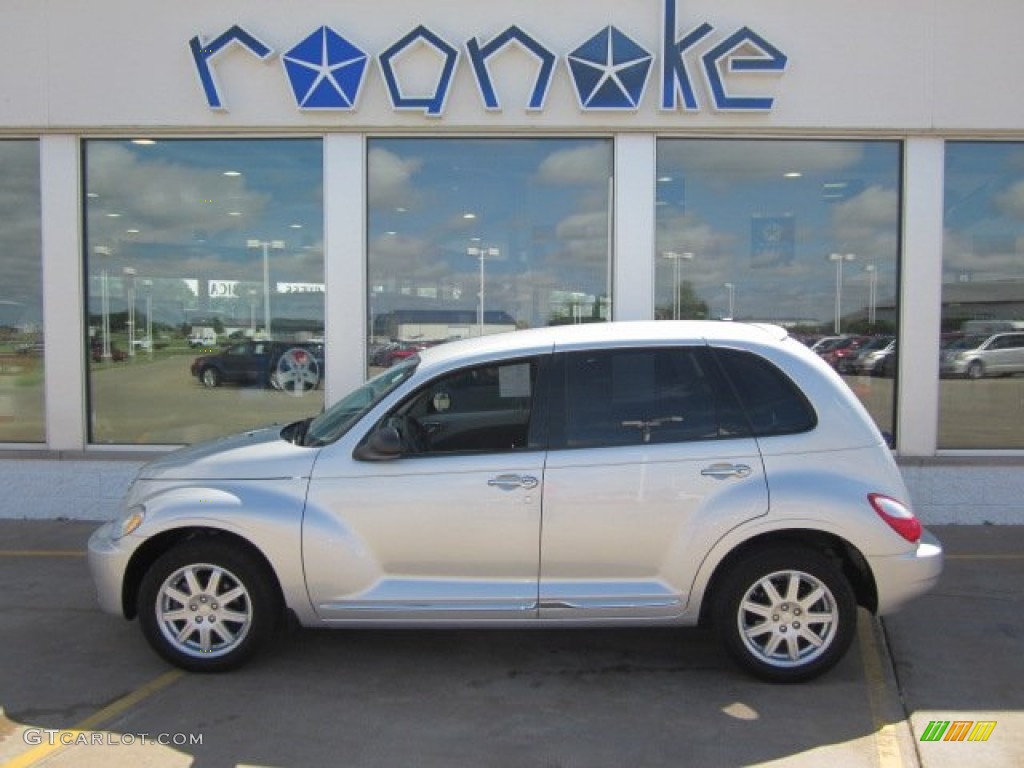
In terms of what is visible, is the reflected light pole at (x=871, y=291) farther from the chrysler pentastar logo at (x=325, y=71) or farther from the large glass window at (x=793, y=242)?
the chrysler pentastar logo at (x=325, y=71)

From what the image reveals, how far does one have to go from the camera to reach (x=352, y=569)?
4.59 meters

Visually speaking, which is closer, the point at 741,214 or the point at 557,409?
the point at 557,409

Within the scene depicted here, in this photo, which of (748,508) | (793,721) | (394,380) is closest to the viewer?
(793,721)

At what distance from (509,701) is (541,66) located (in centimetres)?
586

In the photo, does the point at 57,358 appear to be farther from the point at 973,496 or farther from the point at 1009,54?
the point at 1009,54

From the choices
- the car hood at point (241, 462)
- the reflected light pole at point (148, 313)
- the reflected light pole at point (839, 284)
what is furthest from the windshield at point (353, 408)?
the reflected light pole at point (839, 284)

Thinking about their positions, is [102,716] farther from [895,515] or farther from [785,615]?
[895,515]

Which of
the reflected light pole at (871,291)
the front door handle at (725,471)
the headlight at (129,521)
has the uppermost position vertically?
the reflected light pole at (871,291)

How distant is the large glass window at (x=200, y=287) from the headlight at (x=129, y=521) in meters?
4.17

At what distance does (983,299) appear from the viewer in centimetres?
879

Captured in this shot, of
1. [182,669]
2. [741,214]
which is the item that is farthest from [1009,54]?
[182,669]

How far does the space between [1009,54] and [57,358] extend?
9403mm

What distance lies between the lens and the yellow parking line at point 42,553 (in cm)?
729

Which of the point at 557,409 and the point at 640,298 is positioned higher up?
the point at 640,298
